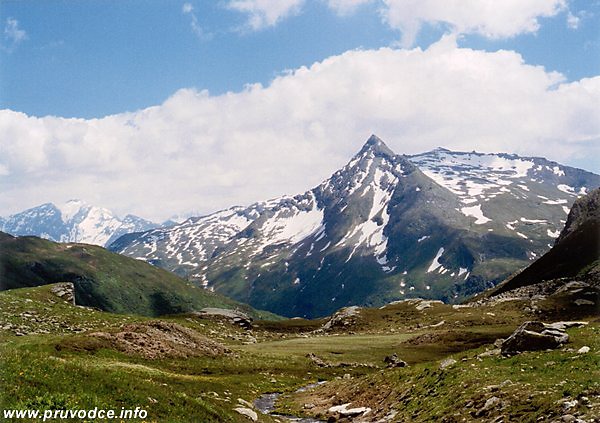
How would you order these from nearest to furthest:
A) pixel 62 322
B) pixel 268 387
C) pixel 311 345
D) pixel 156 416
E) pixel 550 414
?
pixel 550 414 → pixel 156 416 → pixel 268 387 → pixel 62 322 → pixel 311 345

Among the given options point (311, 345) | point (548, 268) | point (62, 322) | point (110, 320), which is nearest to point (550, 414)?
point (311, 345)

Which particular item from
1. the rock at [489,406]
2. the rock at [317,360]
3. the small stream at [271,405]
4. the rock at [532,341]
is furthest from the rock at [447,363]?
the rock at [317,360]

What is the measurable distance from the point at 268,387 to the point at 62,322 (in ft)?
168

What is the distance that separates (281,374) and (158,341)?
59.7ft

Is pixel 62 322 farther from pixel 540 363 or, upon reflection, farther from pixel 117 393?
pixel 540 363

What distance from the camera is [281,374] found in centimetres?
6869

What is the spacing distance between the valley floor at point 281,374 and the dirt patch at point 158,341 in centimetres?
21

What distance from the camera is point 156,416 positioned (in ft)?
85.0

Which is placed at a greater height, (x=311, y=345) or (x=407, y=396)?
(x=407, y=396)

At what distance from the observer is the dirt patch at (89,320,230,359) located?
61469 mm

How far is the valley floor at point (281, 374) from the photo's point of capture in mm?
25000

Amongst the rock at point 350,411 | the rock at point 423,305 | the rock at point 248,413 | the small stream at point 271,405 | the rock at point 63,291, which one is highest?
the rock at point 63,291

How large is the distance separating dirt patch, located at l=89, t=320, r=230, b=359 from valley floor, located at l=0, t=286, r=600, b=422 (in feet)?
0.68

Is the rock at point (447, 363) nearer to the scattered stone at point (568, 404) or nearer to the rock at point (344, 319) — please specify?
the scattered stone at point (568, 404)
